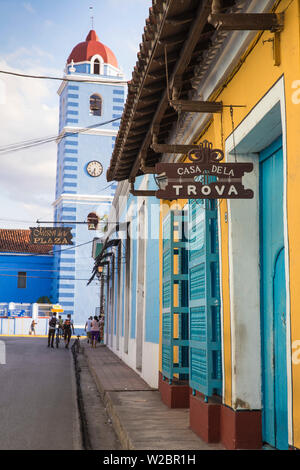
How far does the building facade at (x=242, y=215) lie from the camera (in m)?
4.33

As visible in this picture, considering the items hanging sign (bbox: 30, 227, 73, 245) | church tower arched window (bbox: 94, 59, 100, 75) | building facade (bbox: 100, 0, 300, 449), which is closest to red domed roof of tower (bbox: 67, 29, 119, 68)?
church tower arched window (bbox: 94, 59, 100, 75)

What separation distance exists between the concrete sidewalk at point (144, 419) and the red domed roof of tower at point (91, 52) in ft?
94.4

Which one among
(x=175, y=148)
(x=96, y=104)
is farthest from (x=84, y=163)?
(x=175, y=148)

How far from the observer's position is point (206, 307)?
20.3 ft

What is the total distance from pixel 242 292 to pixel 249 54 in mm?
2256

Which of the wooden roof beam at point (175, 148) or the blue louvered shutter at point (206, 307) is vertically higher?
the wooden roof beam at point (175, 148)

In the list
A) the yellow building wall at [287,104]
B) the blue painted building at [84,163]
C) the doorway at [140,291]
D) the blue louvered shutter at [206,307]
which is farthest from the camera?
the blue painted building at [84,163]

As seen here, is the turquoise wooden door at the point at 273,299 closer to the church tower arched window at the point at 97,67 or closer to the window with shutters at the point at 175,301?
the window with shutters at the point at 175,301

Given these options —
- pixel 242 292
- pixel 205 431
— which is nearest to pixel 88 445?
pixel 205 431

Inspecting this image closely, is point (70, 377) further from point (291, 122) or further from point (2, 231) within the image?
point (2, 231)

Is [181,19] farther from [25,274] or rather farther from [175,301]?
[25,274]

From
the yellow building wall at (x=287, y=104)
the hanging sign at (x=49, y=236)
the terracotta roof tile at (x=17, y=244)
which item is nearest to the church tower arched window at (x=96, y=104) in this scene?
the terracotta roof tile at (x=17, y=244)

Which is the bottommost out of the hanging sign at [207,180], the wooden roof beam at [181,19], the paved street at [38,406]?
the paved street at [38,406]

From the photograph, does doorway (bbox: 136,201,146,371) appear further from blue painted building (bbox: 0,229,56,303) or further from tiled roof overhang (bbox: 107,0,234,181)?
blue painted building (bbox: 0,229,56,303)
